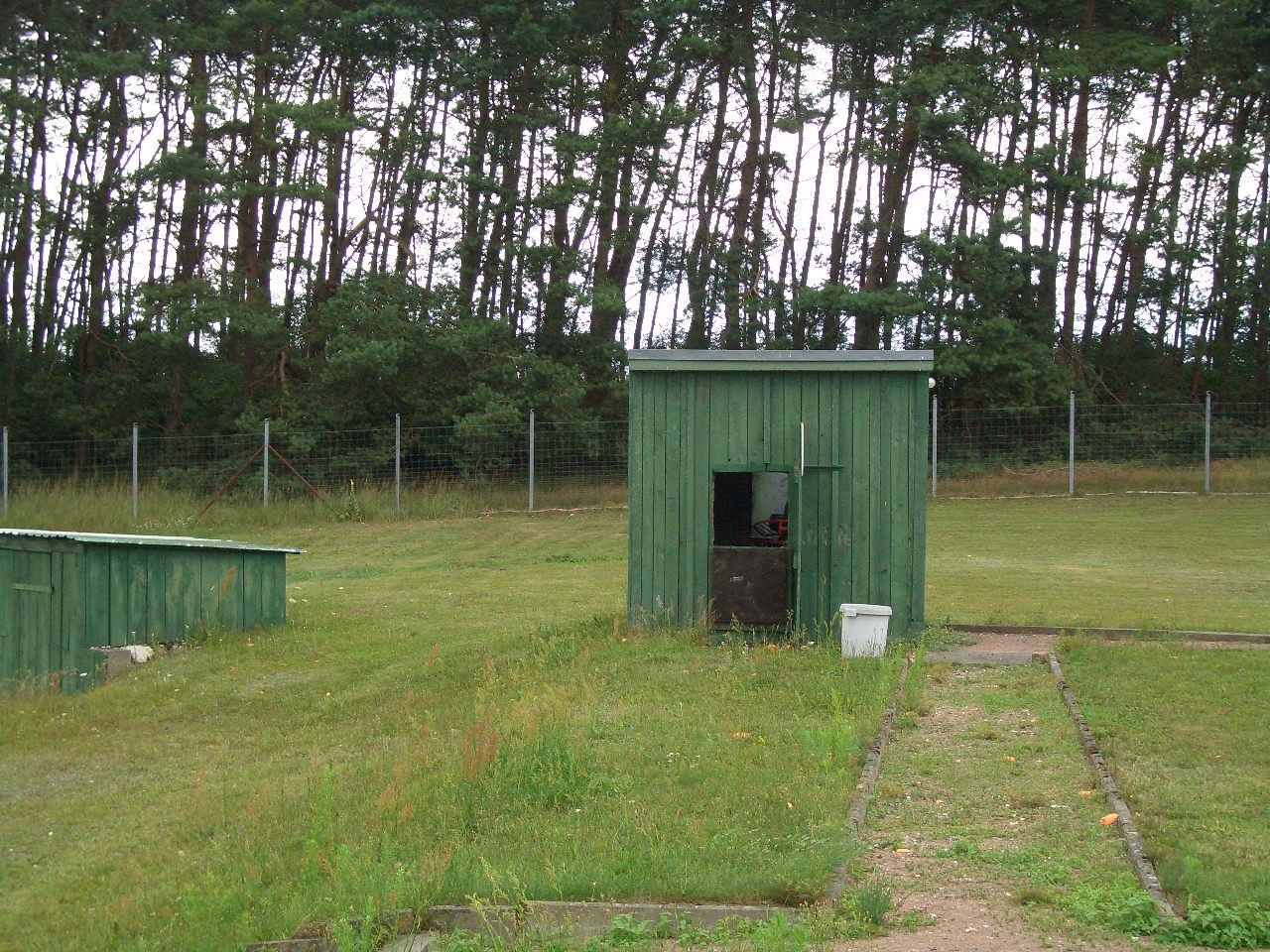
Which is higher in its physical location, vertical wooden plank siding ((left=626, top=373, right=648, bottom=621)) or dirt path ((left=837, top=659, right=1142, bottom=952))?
vertical wooden plank siding ((left=626, top=373, right=648, bottom=621))

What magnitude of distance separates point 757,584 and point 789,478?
3.19 feet

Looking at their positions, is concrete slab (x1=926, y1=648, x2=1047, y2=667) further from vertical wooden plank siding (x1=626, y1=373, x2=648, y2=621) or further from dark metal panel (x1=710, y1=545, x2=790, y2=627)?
vertical wooden plank siding (x1=626, y1=373, x2=648, y2=621)

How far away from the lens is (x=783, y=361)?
12086mm

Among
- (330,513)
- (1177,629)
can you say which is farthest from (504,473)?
(1177,629)

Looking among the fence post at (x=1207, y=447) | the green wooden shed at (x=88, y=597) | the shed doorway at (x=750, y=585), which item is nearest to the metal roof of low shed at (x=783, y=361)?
the shed doorway at (x=750, y=585)

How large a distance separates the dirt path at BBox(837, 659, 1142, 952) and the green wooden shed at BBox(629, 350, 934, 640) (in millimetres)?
2651

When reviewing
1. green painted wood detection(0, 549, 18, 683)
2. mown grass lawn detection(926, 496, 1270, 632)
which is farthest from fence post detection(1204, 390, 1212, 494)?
green painted wood detection(0, 549, 18, 683)

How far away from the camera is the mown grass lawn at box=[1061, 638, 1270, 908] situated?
552cm

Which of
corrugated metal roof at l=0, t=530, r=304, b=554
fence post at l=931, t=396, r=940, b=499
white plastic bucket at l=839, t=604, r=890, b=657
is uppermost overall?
fence post at l=931, t=396, r=940, b=499

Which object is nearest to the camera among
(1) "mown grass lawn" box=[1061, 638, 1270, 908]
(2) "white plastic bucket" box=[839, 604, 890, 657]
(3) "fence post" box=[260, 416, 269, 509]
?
(1) "mown grass lawn" box=[1061, 638, 1270, 908]

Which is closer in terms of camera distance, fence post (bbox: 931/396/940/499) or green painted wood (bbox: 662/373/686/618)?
green painted wood (bbox: 662/373/686/618)

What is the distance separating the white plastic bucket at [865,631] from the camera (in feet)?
36.1

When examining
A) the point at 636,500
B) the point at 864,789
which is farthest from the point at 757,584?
the point at 864,789

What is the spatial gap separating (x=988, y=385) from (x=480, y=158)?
44.0ft
